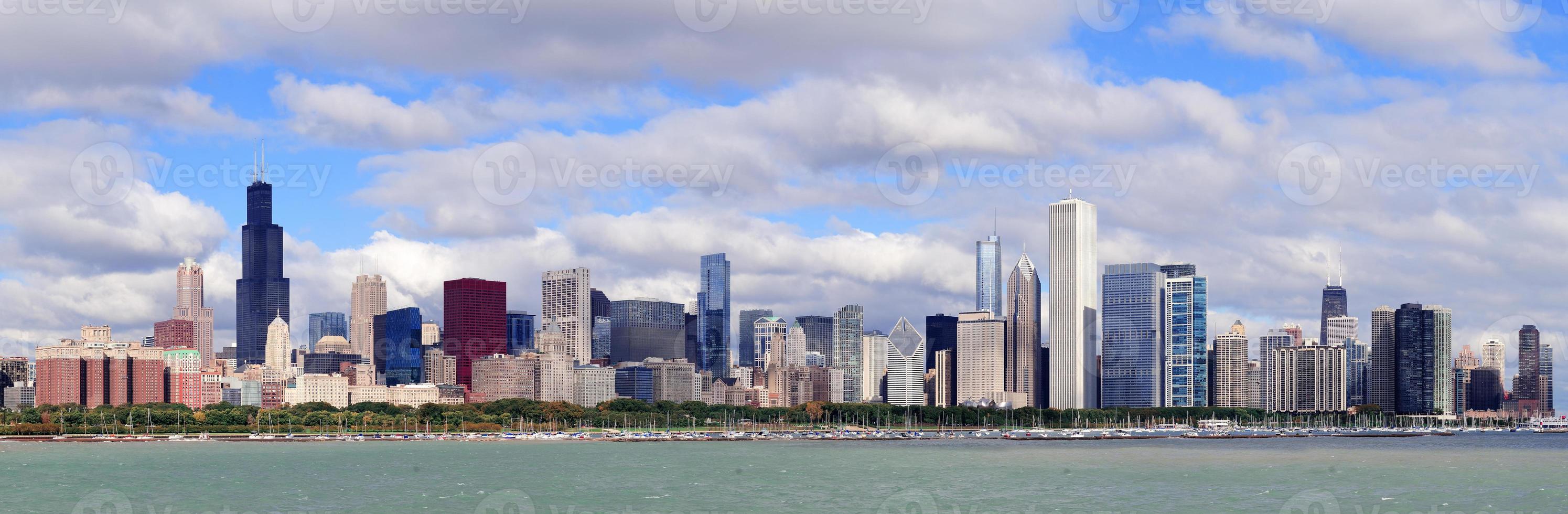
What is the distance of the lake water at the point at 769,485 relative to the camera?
113m

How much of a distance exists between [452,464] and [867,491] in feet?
206

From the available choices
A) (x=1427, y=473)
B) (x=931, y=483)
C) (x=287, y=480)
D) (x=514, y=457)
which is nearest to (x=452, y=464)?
(x=514, y=457)

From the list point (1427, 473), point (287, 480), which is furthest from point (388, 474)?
point (1427, 473)

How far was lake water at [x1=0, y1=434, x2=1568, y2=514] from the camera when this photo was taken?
113 metres

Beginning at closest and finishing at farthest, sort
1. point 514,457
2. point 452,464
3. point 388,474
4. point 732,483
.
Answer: point 732,483 → point 388,474 → point 452,464 → point 514,457

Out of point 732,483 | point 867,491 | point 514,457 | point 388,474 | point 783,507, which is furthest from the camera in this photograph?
point 514,457

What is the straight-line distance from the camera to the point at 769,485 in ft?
444

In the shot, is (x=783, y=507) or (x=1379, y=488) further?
(x=1379, y=488)

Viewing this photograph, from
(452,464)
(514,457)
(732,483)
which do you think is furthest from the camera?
(514,457)

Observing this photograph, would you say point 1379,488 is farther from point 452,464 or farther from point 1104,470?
point 452,464

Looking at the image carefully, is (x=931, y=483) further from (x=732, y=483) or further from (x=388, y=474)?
(x=388, y=474)

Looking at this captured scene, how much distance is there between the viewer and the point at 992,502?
116 metres

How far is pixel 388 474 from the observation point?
151 meters

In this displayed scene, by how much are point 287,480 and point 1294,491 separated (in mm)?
86545
